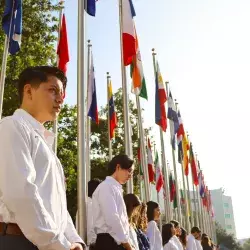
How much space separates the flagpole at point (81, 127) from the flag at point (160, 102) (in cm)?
489

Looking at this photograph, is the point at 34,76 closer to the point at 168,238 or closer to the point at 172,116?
the point at 168,238

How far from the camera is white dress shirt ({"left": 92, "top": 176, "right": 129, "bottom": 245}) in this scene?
14.5 feet

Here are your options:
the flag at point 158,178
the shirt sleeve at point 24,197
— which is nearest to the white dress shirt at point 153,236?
the shirt sleeve at point 24,197

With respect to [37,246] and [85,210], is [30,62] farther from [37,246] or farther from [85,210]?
[37,246]

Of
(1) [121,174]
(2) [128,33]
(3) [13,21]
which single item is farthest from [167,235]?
(3) [13,21]

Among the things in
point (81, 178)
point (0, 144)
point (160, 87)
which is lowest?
point (0, 144)

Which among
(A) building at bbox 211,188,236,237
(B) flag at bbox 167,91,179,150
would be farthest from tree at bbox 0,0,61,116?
(A) building at bbox 211,188,236,237

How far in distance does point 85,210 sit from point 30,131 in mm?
3958

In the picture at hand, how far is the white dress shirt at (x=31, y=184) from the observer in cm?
181

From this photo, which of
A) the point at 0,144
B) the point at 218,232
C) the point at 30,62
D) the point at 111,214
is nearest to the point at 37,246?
the point at 0,144

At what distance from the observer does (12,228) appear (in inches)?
75.0

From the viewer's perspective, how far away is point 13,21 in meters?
8.59

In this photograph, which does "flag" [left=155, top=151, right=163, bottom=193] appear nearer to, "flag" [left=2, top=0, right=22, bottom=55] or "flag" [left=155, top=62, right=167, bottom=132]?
"flag" [left=155, top=62, right=167, bottom=132]

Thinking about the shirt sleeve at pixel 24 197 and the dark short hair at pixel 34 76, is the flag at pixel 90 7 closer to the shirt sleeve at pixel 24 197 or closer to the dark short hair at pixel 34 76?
the dark short hair at pixel 34 76
